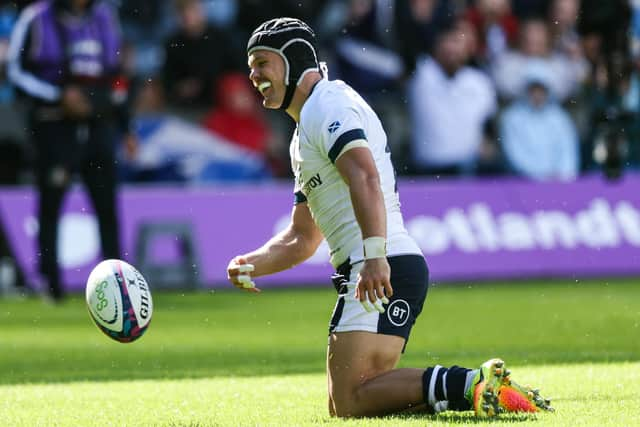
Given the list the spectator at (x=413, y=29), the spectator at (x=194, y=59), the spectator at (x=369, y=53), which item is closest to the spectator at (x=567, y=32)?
the spectator at (x=413, y=29)

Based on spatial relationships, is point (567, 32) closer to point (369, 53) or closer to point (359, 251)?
point (369, 53)

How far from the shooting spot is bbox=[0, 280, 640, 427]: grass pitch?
23.3 feet

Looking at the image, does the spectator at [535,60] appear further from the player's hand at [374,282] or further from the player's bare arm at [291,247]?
the player's hand at [374,282]

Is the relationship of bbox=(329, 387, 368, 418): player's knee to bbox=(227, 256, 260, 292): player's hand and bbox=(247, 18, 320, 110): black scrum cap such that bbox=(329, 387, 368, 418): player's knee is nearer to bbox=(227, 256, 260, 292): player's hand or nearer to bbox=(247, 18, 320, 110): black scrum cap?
bbox=(227, 256, 260, 292): player's hand

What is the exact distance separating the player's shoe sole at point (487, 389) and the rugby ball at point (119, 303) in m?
1.99

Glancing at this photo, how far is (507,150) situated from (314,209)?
1204 cm

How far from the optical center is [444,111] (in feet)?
60.5

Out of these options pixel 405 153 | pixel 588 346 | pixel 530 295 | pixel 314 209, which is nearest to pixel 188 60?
pixel 405 153

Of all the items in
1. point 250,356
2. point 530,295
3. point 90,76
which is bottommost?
point 530,295

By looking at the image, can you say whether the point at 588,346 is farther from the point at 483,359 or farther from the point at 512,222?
the point at 512,222

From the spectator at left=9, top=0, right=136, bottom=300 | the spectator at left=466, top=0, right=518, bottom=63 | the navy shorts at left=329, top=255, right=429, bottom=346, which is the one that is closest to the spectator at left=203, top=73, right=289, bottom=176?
the spectator at left=466, top=0, right=518, bottom=63

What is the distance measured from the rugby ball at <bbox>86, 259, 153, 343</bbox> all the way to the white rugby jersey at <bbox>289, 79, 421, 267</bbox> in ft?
3.63

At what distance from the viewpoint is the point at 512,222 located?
686 inches

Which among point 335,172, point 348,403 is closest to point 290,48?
point 335,172
